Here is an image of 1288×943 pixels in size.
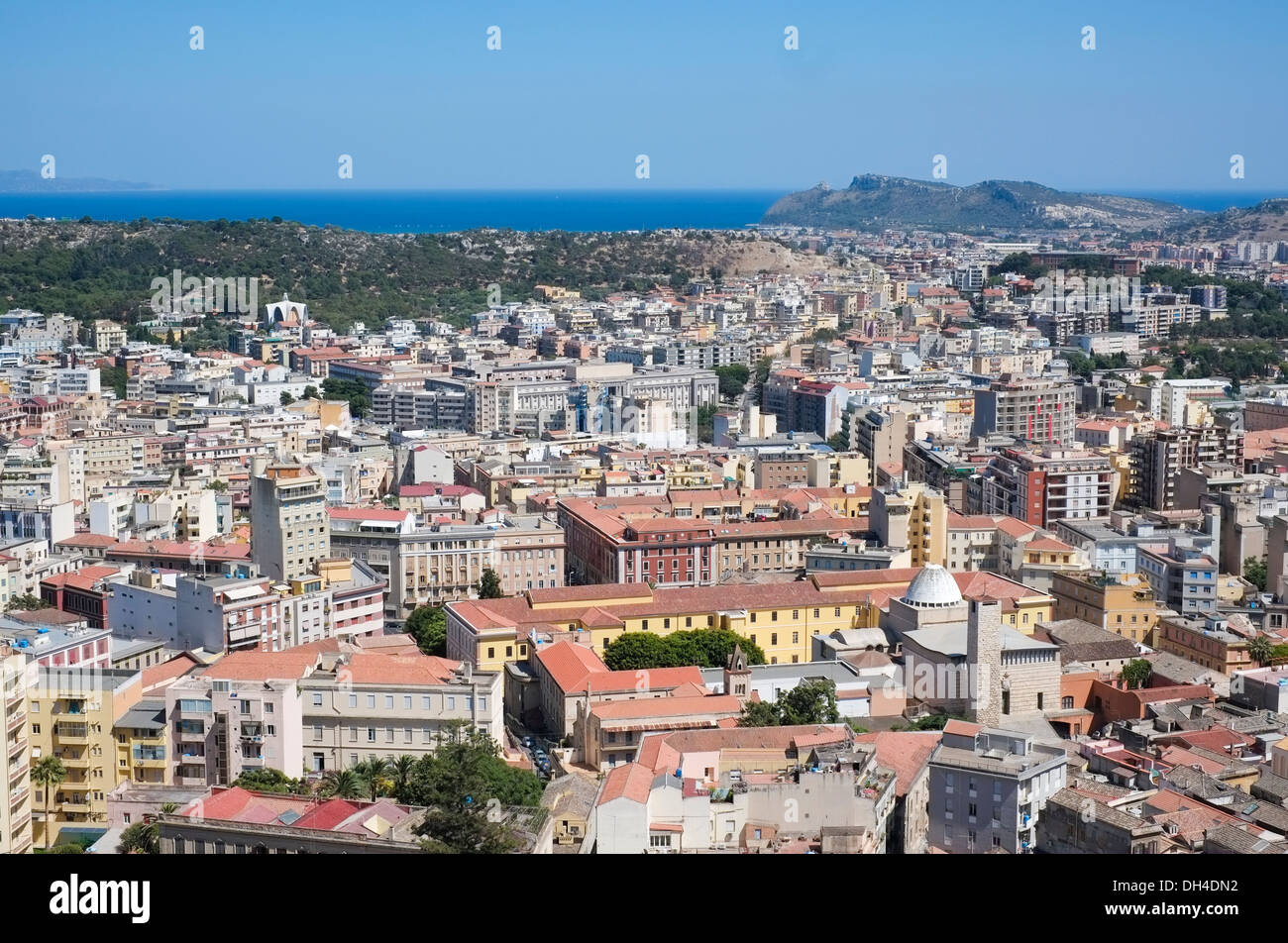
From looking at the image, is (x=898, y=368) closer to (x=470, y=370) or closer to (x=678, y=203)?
(x=470, y=370)

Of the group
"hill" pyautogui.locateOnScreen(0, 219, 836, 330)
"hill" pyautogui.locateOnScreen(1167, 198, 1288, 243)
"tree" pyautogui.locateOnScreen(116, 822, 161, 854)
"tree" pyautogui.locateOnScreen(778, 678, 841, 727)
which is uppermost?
"hill" pyautogui.locateOnScreen(1167, 198, 1288, 243)

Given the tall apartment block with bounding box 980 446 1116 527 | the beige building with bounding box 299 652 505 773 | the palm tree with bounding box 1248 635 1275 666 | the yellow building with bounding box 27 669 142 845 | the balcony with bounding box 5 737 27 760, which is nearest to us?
the balcony with bounding box 5 737 27 760

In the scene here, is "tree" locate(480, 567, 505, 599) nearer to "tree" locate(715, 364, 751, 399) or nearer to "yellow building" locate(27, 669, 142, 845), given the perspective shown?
"yellow building" locate(27, 669, 142, 845)

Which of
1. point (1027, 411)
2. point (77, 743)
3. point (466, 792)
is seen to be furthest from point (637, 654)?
point (1027, 411)

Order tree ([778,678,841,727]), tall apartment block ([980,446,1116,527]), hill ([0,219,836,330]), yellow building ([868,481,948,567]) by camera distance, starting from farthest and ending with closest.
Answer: hill ([0,219,836,330]) → tall apartment block ([980,446,1116,527]) → yellow building ([868,481,948,567]) → tree ([778,678,841,727])

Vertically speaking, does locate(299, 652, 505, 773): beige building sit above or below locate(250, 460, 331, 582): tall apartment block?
below

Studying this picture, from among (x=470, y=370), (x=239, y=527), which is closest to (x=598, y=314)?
(x=470, y=370)

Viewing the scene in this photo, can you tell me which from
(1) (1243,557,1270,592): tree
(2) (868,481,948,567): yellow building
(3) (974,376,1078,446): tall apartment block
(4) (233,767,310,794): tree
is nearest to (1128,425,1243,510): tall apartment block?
(3) (974,376,1078,446): tall apartment block
